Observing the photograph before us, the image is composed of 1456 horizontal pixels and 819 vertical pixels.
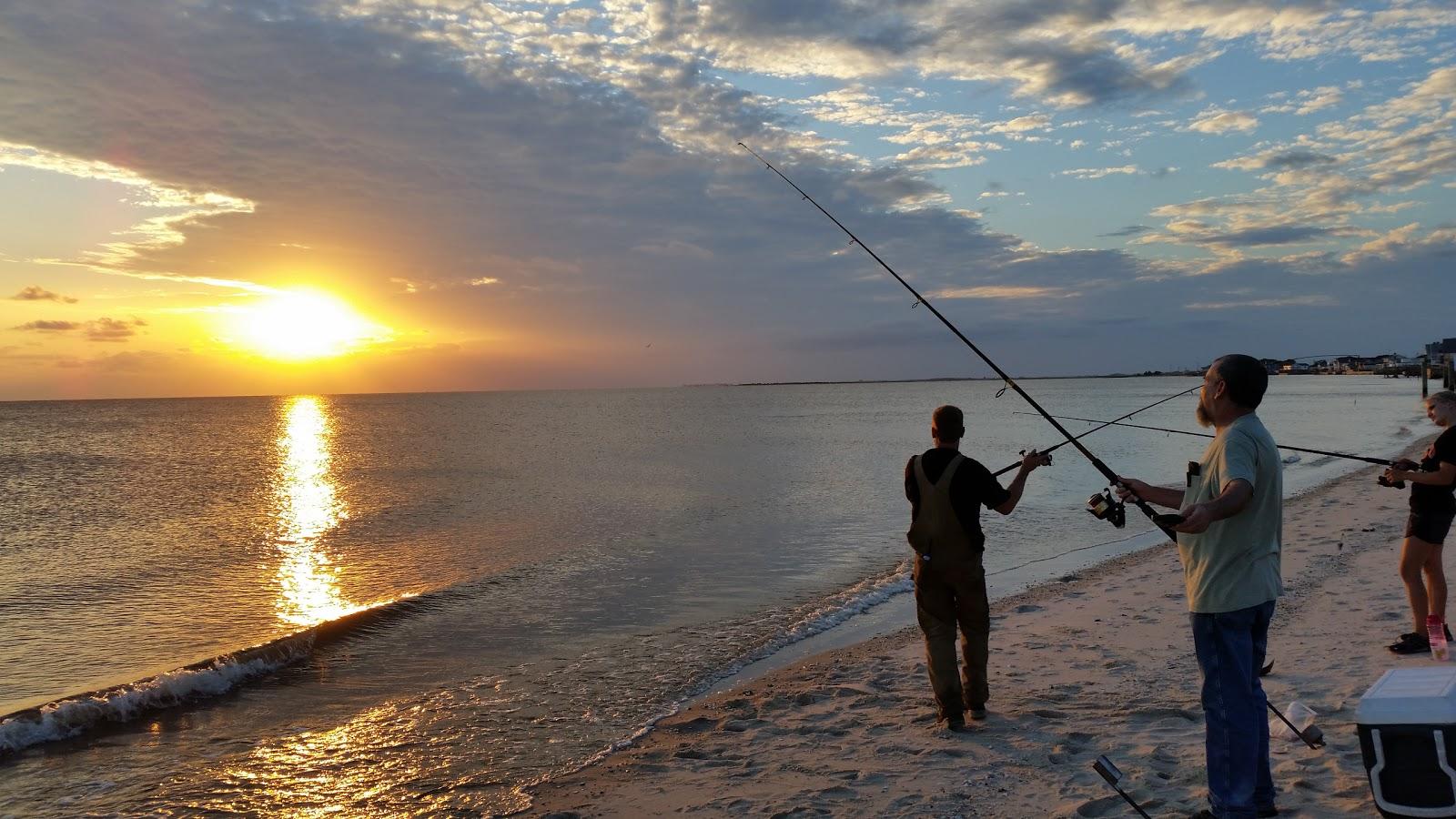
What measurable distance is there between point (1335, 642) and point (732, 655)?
487 cm

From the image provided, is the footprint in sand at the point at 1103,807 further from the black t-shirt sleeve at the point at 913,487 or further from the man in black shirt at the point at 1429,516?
the man in black shirt at the point at 1429,516

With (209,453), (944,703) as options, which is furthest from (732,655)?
(209,453)

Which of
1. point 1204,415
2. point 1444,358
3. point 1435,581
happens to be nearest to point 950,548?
point 1204,415

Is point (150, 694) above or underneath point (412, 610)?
above

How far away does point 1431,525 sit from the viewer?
5953 mm

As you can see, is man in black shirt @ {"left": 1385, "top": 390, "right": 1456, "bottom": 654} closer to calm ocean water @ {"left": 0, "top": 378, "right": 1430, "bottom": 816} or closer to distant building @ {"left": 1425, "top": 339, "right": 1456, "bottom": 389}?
calm ocean water @ {"left": 0, "top": 378, "right": 1430, "bottom": 816}

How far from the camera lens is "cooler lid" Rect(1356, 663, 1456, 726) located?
3143mm

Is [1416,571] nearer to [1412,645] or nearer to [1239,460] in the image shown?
[1412,645]

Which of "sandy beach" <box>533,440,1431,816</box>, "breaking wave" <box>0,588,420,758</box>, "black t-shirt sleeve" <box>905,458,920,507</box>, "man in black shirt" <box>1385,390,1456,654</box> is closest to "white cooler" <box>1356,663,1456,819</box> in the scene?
"sandy beach" <box>533,440,1431,816</box>

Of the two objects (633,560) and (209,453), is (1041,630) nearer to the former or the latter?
(633,560)

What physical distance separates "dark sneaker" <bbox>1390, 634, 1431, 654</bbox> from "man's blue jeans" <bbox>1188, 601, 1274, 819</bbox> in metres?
3.56

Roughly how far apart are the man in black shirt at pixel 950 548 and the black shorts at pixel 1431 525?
2.86 meters

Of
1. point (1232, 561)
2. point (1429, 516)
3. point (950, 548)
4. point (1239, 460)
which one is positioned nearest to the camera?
point (1239, 460)

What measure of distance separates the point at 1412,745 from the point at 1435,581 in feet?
12.0
